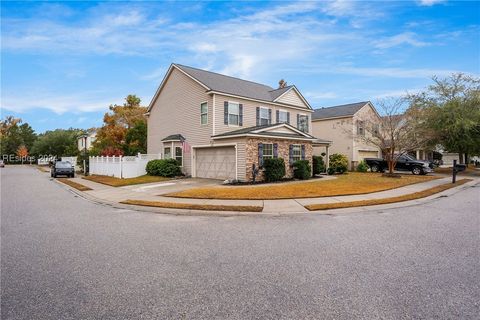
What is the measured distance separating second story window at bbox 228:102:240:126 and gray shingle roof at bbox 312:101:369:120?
52.0 ft

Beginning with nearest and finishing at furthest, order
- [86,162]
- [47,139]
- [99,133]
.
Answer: [86,162] → [99,133] → [47,139]

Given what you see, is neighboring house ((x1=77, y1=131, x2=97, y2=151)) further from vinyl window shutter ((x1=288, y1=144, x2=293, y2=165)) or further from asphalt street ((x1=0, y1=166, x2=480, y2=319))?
asphalt street ((x1=0, y1=166, x2=480, y2=319))

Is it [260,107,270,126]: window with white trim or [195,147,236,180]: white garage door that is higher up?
[260,107,270,126]: window with white trim

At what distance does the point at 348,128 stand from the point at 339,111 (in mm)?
3035

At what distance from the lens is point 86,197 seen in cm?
1362

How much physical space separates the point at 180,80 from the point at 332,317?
2278 cm

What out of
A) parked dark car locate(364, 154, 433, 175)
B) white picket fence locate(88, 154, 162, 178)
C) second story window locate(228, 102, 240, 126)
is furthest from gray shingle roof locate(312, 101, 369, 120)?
white picket fence locate(88, 154, 162, 178)

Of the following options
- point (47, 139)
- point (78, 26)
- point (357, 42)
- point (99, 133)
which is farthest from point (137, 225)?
point (47, 139)

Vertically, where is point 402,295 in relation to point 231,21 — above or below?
below

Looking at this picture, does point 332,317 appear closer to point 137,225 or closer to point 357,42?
point 137,225

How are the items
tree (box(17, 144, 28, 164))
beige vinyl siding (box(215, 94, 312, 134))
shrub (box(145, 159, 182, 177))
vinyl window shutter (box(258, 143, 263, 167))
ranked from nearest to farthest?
1. vinyl window shutter (box(258, 143, 263, 167))
2. beige vinyl siding (box(215, 94, 312, 134))
3. shrub (box(145, 159, 182, 177))
4. tree (box(17, 144, 28, 164))

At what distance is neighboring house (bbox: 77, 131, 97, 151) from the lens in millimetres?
56188

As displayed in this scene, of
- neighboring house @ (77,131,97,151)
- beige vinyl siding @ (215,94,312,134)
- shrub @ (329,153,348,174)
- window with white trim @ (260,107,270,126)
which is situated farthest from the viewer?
neighboring house @ (77,131,97,151)

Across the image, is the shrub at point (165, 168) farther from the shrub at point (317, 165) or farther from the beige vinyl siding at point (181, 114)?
the shrub at point (317, 165)
